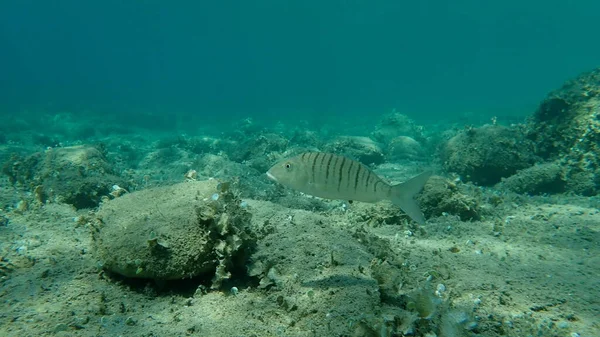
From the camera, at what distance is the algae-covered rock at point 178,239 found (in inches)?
124

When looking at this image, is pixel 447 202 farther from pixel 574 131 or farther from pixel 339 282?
pixel 574 131

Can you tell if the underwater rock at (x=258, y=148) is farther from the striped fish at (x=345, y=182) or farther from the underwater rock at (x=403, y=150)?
the striped fish at (x=345, y=182)

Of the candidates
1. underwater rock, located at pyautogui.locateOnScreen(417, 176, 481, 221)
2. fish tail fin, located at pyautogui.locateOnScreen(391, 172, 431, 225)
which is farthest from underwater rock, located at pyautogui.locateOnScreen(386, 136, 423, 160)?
fish tail fin, located at pyautogui.locateOnScreen(391, 172, 431, 225)

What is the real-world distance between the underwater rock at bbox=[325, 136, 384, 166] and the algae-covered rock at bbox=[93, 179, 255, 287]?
10403 mm

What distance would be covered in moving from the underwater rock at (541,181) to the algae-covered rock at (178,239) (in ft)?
26.4

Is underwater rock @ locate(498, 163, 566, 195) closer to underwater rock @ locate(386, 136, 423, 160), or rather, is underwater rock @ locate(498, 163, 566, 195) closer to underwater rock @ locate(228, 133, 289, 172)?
underwater rock @ locate(386, 136, 423, 160)

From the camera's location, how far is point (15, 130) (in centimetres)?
2339

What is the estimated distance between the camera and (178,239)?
126 inches

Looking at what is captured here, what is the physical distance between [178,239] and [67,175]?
6.09 meters

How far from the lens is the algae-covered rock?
3148 mm

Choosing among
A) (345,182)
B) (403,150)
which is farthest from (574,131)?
(345,182)

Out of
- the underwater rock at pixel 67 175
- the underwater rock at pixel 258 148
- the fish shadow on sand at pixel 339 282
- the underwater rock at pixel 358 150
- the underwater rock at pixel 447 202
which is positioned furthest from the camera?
the underwater rock at pixel 258 148

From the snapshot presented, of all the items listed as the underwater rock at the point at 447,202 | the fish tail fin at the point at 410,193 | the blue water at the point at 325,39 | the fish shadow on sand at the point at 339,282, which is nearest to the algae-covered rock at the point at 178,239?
the fish shadow on sand at the point at 339,282

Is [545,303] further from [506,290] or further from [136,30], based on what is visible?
[136,30]
